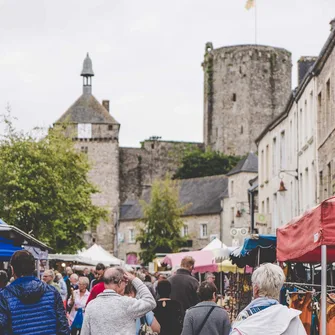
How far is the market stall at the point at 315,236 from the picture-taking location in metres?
9.12

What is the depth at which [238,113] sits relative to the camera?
105 metres

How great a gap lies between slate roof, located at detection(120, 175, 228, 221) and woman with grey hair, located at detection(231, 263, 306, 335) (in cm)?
7654

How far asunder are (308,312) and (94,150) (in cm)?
9191

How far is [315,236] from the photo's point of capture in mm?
9289

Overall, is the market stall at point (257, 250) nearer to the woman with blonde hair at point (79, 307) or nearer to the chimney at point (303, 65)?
the woman with blonde hair at point (79, 307)

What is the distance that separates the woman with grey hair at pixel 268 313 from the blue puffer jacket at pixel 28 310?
1.67 metres

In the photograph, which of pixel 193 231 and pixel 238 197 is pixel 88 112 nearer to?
pixel 193 231

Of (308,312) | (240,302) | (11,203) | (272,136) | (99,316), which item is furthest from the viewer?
(11,203)

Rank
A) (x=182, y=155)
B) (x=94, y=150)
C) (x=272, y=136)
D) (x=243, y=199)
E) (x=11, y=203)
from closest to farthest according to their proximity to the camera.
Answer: (x=272, y=136) < (x=11, y=203) < (x=243, y=199) < (x=94, y=150) < (x=182, y=155)

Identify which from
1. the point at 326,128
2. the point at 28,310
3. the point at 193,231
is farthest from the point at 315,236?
the point at 193,231

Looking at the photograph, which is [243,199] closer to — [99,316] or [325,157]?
[325,157]

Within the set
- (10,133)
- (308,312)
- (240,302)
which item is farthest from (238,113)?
(308,312)

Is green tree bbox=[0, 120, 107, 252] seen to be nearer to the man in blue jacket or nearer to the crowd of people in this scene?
the crowd of people

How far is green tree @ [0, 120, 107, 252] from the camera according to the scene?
47.8 metres
